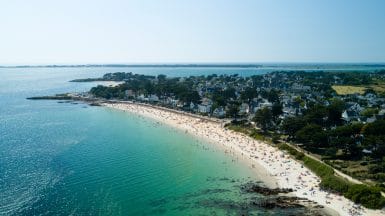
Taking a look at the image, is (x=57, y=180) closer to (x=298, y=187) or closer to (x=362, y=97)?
(x=298, y=187)

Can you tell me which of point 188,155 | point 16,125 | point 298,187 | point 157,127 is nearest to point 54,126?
point 16,125

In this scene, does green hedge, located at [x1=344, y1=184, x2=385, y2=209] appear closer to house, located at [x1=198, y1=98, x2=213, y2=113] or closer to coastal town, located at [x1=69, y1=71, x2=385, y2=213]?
coastal town, located at [x1=69, y1=71, x2=385, y2=213]

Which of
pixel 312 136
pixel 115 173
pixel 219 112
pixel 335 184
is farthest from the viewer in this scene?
pixel 219 112

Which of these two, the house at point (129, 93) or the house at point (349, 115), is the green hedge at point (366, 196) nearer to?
the house at point (349, 115)

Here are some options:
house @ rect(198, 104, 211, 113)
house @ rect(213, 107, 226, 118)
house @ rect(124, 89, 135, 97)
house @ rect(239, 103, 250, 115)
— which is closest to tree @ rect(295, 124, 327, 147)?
house @ rect(213, 107, 226, 118)

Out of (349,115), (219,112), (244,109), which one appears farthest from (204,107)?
(349,115)

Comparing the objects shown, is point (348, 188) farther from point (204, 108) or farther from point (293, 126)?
point (204, 108)

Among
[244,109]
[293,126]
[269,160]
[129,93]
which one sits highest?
[293,126]
